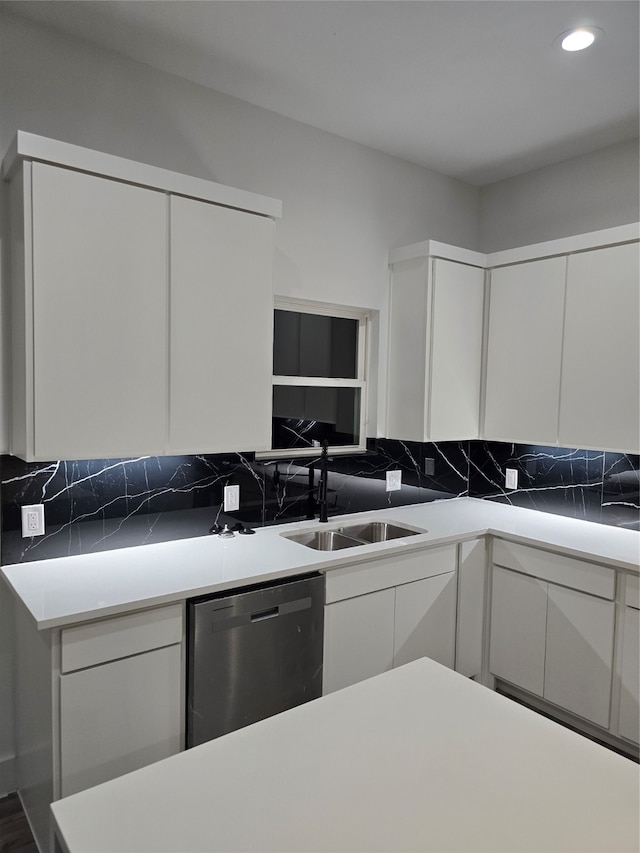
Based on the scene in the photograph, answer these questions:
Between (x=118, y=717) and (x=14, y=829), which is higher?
(x=118, y=717)

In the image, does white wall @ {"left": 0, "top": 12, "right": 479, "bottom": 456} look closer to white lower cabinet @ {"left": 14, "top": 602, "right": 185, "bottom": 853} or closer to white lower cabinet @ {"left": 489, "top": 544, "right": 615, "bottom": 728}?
white lower cabinet @ {"left": 489, "top": 544, "right": 615, "bottom": 728}

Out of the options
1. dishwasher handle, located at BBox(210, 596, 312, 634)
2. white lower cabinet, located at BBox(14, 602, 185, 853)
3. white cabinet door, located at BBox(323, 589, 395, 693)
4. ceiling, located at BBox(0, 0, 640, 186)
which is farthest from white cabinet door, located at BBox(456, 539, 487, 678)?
ceiling, located at BBox(0, 0, 640, 186)

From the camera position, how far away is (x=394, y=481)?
11.1 ft

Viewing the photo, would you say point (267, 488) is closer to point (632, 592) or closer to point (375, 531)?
point (375, 531)

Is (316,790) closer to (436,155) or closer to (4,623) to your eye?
(4,623)

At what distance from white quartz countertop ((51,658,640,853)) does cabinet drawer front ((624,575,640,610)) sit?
1465 mm

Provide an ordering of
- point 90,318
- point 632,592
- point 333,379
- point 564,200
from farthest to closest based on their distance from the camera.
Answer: point 564,200
point 333,379
point 632,592
point 90,318

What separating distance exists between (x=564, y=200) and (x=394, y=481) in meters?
1.87

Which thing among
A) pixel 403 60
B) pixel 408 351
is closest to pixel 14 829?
pixel 408 351

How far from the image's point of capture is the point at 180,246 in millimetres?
2154

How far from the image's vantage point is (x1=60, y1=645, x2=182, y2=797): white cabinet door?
5.74ft

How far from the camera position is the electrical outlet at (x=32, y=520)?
2162 mm

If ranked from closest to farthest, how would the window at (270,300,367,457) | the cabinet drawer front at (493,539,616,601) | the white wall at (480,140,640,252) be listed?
the cabinet drawer front at (493,539,616,601) < the window at (270,300,367,457) < the white wall at (480,140,640,252)

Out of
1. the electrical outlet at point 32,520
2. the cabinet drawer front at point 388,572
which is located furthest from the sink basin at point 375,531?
the electrical outlet at point 32,520
